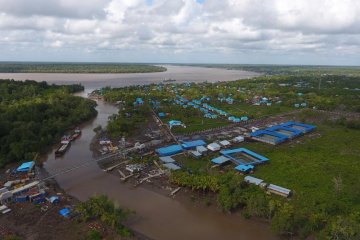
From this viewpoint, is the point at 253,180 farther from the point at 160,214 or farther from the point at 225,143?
the point at 225,143

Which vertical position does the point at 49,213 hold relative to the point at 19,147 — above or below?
below

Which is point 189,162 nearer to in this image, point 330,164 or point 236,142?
point 236,142

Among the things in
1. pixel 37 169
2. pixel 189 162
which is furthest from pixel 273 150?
pixel 37 169

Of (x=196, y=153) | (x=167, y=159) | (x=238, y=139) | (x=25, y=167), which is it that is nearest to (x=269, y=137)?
(x=238, y=139)

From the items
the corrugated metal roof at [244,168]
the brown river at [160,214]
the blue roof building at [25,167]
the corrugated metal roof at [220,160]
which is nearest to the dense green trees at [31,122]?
the blue roof building at [25,167]

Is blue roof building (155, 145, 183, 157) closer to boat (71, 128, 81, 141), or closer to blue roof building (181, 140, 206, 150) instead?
blue roof building (181, 140, 206, 150)
